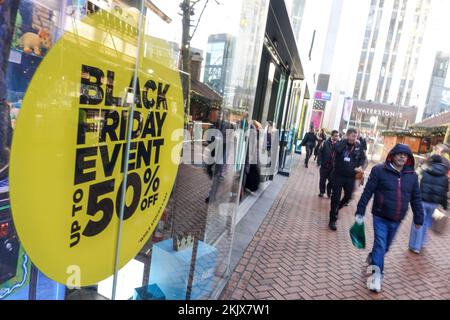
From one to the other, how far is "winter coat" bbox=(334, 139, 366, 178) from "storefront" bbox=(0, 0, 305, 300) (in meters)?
3.82

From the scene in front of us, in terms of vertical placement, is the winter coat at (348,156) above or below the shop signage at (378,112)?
below

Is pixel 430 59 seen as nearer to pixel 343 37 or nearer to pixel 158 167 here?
pixel 343 37

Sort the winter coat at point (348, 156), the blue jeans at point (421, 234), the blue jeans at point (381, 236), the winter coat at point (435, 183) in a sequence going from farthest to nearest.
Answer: the winter coat at point (348, 156)
the blue jeans at point (421, 234)
the winter coat at point (435, 183)
the blue jeans at point (381, 236)

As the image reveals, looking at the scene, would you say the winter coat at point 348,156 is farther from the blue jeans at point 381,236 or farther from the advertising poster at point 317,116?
the advertising poster at point 317,116

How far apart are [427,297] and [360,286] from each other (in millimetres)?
819

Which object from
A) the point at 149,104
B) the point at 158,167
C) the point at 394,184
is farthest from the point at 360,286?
the point at 149,104

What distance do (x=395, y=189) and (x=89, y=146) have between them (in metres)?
3.59

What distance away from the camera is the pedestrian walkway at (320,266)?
154 inches

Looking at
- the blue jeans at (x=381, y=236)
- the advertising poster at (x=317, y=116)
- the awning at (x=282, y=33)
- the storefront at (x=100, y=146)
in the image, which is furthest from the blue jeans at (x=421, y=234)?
the advertising poster at (x=317, y=116)

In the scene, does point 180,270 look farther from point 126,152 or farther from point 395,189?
point 395,189

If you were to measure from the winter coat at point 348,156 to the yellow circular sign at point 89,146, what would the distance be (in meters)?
4.67

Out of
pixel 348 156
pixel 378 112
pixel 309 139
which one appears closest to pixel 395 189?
pixel 348 156

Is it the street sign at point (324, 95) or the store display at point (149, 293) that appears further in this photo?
the street sign at point (324, 95)

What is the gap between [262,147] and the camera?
7.00 m
